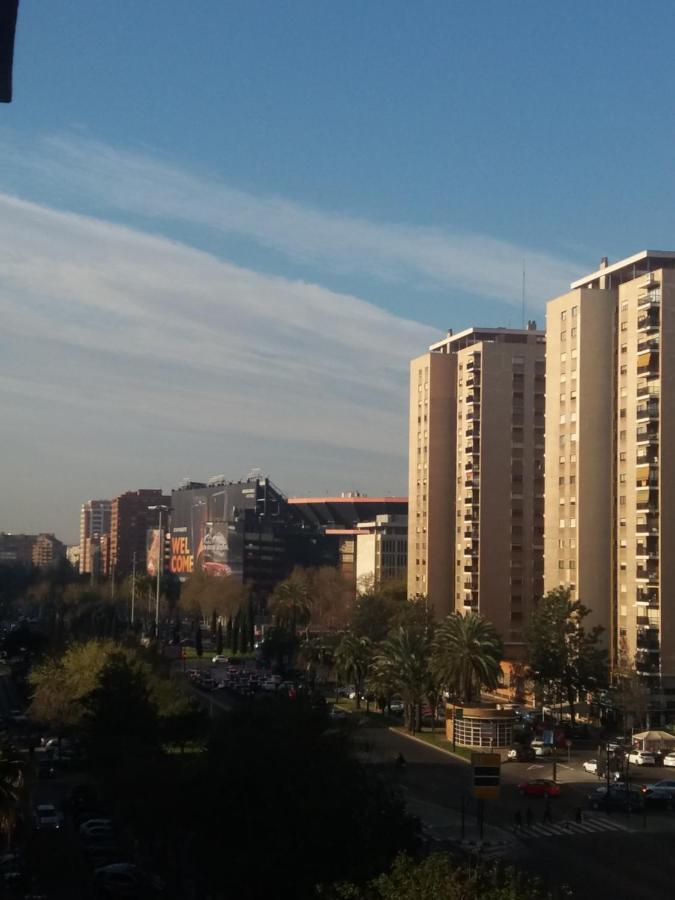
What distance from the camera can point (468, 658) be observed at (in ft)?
190

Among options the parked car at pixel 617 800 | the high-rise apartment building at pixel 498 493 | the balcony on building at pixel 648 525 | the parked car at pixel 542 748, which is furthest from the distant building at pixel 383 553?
the parked car at pixel 617 800

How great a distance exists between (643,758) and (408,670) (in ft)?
44.2

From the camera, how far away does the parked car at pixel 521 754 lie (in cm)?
5291

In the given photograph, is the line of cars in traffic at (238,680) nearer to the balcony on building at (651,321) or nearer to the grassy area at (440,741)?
the grassy area at (440,741)

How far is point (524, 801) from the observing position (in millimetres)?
43594

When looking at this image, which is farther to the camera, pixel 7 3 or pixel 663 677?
pixel 663 677

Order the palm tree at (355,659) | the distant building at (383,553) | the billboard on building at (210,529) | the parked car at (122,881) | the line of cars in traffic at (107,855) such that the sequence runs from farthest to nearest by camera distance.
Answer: the billboard on building at (210,529)
the distant building at (383,553)
the palm tree at (355,659)
the line of cars in traffic at (107,855)
the parked car at (122,881)

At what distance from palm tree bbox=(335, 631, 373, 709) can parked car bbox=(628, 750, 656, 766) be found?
20.8 metres

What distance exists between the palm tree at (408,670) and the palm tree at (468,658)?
1.90 meters

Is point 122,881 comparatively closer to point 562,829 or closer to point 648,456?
point 562,829

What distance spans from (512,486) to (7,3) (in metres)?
75.3

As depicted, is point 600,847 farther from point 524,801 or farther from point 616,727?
point 616,727

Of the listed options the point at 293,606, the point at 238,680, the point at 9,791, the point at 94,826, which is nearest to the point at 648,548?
the point at 238,680

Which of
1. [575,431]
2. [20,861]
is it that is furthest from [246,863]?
[575,431]
